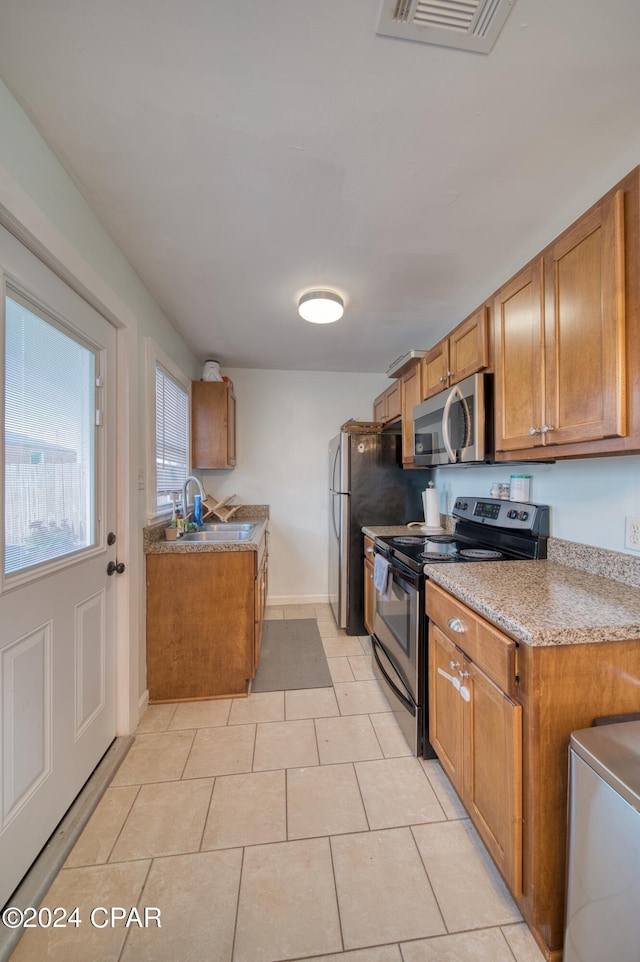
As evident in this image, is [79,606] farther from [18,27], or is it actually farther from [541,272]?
[541,272]

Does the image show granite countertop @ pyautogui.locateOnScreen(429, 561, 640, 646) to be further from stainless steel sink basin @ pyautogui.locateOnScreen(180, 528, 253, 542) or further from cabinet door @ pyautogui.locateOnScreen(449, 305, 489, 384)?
stainless steel sink basin @ pyautogui.locateOnScreen(180, 528, 253, 542)

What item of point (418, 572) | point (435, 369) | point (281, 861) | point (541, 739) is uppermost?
point (435, 369)

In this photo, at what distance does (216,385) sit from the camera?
309cm

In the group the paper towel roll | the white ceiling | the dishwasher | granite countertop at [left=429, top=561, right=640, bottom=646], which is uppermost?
the white ceiling

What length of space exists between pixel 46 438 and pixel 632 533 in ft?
7.14

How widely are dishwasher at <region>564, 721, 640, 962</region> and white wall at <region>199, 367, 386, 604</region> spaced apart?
9.58ft

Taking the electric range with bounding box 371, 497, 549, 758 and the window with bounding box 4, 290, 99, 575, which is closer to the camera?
the window with bounding box 4, 290, 99, 575

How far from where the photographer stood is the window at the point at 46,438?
109cm

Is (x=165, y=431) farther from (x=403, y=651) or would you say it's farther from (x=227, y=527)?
(x=403, y=651)

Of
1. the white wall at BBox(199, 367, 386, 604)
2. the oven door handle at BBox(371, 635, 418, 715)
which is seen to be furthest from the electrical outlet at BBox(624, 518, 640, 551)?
the white wall at BBox(199, 367, 386, 604)

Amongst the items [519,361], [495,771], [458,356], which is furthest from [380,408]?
[495,771]

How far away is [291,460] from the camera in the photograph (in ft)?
12.0

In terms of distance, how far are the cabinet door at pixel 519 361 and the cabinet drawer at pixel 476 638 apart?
Answer: 711mm

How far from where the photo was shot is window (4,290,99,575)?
42.8 inches
